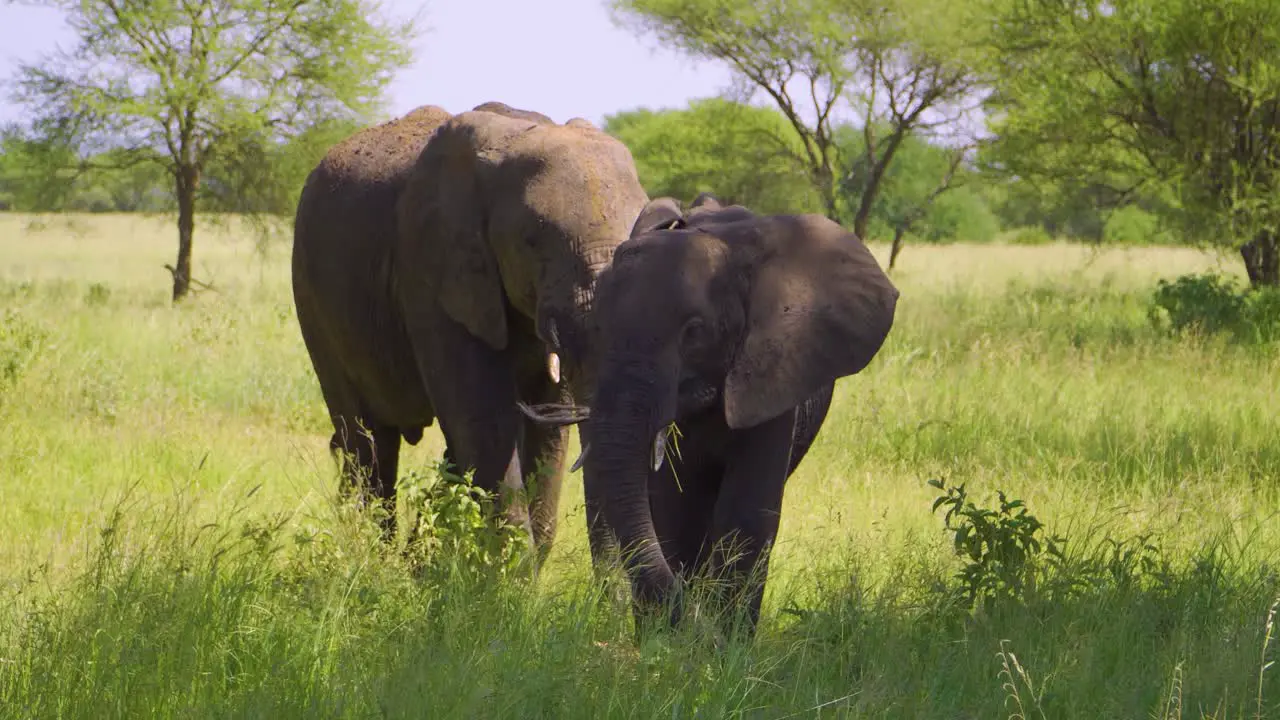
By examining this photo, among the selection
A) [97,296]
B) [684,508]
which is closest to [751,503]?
[684,508]

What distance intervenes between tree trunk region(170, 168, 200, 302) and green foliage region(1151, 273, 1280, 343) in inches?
542

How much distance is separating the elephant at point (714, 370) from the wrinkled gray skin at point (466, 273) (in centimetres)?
42

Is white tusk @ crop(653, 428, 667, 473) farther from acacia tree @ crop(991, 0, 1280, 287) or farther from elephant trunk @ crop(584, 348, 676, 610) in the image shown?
acacia tree @ crop(991, 0, 1280, 287)

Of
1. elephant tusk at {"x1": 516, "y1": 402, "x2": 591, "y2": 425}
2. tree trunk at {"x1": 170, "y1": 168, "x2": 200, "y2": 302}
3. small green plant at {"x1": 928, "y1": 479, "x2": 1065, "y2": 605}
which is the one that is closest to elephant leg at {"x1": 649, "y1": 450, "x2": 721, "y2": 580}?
elephant tusk at {"x1": 516, "y1": 402, "x2": 591, "y2": 425}

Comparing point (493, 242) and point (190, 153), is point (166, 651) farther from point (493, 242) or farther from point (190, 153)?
point (190, 153)

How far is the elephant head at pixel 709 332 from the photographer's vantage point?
13.0 ft

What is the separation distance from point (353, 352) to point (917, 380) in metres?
4.85

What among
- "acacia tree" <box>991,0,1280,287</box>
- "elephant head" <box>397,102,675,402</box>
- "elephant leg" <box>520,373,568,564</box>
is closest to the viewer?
"elephant head" <box>397,102,675,402</box>

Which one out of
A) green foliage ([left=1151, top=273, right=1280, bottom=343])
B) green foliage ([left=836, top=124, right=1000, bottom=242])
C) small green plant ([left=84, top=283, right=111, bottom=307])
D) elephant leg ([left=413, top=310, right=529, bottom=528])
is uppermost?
green foliage ([left=836, top=124, right=1000, bottom=242])

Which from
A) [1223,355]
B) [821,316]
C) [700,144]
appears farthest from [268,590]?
[700,144]

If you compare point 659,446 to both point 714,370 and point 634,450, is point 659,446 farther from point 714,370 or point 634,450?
point 714,370

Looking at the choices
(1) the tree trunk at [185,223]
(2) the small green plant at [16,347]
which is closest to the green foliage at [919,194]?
(1) the tree trunk at [185,223]

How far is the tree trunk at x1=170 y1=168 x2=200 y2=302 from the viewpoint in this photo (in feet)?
69.3

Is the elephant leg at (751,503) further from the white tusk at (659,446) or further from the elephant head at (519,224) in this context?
the elephant head at (519,224)
